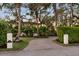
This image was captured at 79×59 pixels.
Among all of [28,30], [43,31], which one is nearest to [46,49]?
[43,31]

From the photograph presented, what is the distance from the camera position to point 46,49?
5.29 meters

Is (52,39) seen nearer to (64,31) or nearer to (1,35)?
(64,31)

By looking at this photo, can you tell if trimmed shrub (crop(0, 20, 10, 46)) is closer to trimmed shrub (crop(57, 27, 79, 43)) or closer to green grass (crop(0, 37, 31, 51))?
green grass (crop(0, 37, 31, 51))

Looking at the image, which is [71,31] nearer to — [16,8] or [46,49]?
[46,49]

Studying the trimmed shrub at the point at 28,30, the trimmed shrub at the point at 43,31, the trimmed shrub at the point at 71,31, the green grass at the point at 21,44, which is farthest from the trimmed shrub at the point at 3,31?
the trimmed shrub at the point at 71,31

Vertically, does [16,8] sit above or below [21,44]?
above

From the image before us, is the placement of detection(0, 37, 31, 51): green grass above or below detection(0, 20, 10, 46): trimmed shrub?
below

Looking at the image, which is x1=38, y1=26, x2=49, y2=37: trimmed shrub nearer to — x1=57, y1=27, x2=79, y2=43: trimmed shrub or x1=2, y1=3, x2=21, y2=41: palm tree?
x1=57, y1=27, x2=79, y2=43: trimmed shrub

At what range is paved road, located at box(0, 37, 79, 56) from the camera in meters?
5.27

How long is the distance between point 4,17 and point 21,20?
0.71ft

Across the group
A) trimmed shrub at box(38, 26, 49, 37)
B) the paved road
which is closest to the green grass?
the paved road

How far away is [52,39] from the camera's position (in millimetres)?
5289

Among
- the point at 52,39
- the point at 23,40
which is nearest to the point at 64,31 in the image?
the point at 52,39

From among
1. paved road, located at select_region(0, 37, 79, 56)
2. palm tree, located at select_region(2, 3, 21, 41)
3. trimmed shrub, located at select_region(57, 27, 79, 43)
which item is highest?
palm tree, located at select_region(2, 3, 21, 41)
